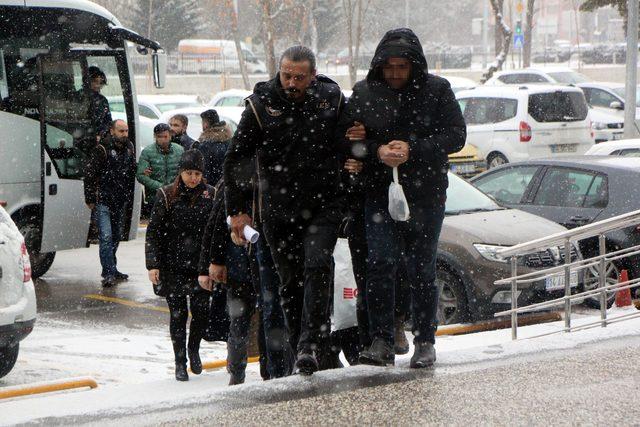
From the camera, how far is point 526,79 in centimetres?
3494

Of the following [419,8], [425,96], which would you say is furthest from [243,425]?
[419,8]

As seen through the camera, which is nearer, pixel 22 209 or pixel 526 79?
pixel 22 209

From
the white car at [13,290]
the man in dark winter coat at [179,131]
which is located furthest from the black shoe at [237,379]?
the man in dark winter coat at [179,131]

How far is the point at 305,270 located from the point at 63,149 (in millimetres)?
8023

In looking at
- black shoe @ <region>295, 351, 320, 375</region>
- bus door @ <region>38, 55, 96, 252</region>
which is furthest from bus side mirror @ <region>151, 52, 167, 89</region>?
black shoe @ <region>295, 351, 320, 375</region>

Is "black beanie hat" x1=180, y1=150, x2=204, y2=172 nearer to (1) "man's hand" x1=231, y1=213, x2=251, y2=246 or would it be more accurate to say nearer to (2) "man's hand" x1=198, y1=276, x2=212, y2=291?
(2) "man's hand" x1=198, y1=276, x2=212, y2=291

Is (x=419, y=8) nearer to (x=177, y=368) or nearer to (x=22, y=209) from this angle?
(x=22, y=209)

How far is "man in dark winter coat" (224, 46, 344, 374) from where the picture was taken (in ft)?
19.8

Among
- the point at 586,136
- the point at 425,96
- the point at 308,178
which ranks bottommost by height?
the point at 586,136

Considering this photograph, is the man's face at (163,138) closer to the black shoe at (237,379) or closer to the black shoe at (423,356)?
the black shoe at (237,379)

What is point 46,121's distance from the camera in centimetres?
1325

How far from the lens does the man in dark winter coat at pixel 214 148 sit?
12188 mm

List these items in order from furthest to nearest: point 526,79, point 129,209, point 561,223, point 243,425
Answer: point 526,79, point 129,209, point 561,223, point 243,425

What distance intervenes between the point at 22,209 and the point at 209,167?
2.46 m
